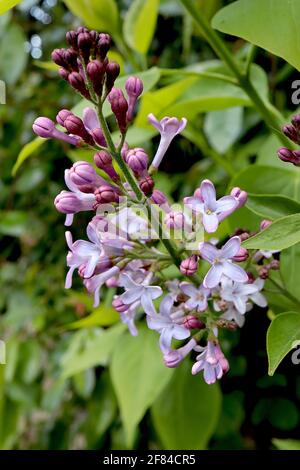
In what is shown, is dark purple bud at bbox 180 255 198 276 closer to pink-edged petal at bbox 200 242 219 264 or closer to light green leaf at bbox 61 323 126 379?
pink-edged petal at bbox 200 242 219 264

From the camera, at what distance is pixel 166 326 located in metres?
0.49

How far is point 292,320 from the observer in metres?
0.46

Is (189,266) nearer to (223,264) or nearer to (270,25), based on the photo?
(223,264)

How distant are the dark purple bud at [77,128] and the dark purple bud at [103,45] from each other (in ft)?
0.15

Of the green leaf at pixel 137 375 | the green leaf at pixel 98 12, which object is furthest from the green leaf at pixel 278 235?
the green leaf at pixel 98 12

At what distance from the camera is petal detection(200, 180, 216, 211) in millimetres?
457

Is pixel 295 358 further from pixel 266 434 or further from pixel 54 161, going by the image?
pixel 54 161

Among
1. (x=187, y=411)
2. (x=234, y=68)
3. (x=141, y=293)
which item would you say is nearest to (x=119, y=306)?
(x=141, y=293)

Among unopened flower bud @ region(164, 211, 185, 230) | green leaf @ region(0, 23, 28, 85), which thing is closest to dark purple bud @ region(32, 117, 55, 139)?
unopened flower bud @ region(164, 211, 185, 230)

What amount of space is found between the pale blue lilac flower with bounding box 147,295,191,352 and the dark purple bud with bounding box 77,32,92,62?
0.19 meters

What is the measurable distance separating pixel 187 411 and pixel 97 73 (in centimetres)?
60

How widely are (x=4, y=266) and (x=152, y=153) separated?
0.49m
